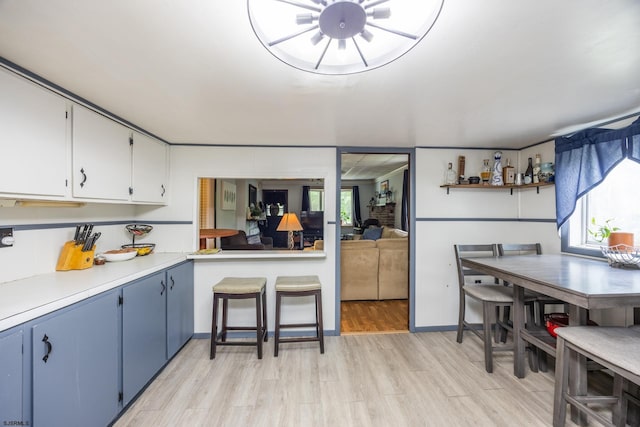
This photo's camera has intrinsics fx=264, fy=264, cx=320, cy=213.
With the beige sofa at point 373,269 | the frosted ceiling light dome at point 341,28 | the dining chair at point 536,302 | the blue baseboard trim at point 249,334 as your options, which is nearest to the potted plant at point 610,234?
the dining chair at point 536,302

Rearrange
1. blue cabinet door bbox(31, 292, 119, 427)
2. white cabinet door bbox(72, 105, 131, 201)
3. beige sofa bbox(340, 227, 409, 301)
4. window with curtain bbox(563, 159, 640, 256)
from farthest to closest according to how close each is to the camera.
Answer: beige sofa bbox(340, 227, 409, 301), window with curtain bbox(563, 159, 640, 256), white cabinet door bbox(72, 105, 131, 201), blue cabinet door bbox(31, 292, 119, 427)

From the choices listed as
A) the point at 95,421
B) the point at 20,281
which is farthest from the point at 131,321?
the point at 20,281

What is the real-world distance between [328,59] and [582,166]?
A: 2.48 metres

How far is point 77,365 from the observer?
133cm

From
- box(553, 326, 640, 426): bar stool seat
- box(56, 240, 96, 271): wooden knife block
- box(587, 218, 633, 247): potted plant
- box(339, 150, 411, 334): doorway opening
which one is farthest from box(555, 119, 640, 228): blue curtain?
box(56, 240, 96, 271): wooden knife block

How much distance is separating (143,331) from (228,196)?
11.8 feet

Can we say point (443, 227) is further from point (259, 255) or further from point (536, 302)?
point (259, 255)

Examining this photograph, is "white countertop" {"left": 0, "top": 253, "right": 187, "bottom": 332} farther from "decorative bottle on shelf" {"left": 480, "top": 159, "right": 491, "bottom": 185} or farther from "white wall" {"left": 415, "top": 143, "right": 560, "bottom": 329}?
"decorative bottle on shelf" {"left": 480, "top": 159, "right": 491, "bottom": 185}

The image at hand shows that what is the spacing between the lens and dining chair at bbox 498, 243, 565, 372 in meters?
2.19

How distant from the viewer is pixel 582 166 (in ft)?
7.52

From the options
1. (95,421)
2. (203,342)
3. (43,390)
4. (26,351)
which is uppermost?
(26,351)

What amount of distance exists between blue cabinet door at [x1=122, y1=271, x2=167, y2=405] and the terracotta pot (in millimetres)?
3554

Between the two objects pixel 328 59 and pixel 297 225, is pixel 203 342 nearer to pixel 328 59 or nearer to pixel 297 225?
pixel 297 225

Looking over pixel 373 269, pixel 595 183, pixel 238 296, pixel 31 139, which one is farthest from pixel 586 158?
pixel 31 139
